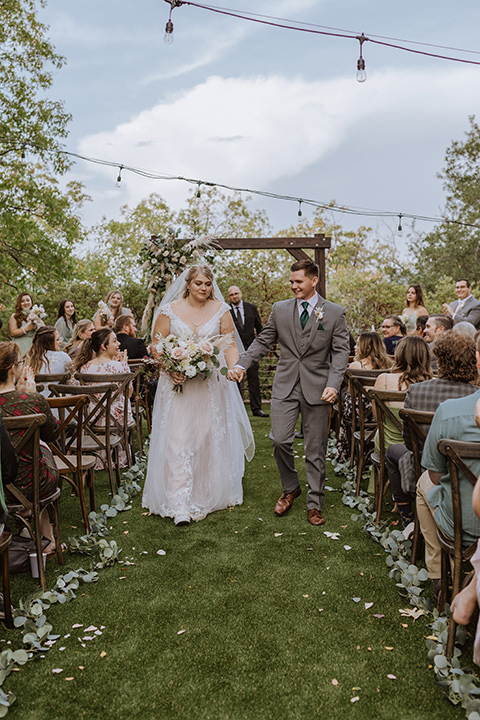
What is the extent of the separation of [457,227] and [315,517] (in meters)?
24.1

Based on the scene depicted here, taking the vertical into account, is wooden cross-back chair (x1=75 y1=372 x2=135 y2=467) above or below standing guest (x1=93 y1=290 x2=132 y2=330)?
below

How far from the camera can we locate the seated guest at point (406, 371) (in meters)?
3.93

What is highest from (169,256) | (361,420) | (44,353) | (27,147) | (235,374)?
(27,147)

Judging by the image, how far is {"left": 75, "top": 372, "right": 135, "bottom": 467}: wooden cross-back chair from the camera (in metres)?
4.89

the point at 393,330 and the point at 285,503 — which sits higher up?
the point at 393,330

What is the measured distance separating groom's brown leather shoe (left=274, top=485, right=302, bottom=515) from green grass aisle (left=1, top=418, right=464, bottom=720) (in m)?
0.39

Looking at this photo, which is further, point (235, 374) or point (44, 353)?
point (44, 353)

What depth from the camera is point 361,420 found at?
4.61m

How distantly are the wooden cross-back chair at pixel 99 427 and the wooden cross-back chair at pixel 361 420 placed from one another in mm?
2021

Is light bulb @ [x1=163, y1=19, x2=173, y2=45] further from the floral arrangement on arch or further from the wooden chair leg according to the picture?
the wooden chair leg

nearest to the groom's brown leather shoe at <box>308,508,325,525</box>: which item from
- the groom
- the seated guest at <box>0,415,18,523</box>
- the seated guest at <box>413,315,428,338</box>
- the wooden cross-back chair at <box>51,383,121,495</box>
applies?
the groom

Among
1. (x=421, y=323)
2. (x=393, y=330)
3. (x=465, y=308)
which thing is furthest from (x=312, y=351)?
(x=465, y=308)

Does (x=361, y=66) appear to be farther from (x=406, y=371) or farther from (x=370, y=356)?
(x=406, y=371)

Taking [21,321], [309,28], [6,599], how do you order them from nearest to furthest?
[6,599] < [309,28] < [21,321]
